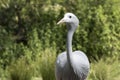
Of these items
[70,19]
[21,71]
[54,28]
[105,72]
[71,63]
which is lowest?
[105,72]

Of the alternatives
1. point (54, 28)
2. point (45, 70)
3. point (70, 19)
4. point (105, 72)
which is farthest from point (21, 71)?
point (70, 19)

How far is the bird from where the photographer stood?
18.0ft

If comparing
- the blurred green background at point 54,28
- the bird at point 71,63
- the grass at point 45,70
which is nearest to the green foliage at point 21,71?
the grass at point 45,70

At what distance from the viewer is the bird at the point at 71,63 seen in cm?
548

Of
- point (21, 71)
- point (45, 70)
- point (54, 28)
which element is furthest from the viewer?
point (54, 28)

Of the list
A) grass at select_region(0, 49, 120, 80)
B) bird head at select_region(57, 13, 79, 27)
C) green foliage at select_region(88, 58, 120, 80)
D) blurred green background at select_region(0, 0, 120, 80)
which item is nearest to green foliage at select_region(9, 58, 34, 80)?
grass at select_region(0, 49, 120, 80)

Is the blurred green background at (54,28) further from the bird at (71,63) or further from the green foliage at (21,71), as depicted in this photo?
the bird at (71,63)

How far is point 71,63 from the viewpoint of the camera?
5488 millimetres

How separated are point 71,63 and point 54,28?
4.61 meters

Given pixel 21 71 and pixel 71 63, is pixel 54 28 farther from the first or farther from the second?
pixel 71 63

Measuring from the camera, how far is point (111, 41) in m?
10.2

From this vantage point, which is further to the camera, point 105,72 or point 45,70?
point 105,72

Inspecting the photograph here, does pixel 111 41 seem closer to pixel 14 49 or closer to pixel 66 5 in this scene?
pixel 66 5

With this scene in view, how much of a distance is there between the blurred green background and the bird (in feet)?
12.7
